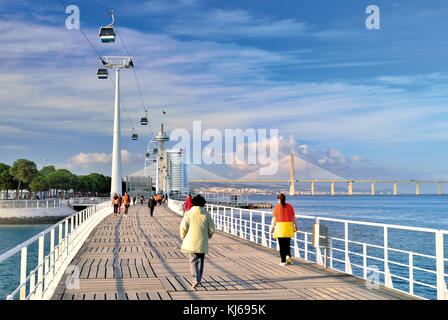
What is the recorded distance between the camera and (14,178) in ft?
351

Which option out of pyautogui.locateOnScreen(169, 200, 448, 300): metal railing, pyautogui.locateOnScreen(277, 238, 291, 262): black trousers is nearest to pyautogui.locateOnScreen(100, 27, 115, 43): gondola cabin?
pyautogui.locateOnScreen(169, 200, 448, 300): metal railing

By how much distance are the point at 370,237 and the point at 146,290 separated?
51.8 m

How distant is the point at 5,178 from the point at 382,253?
286 ft

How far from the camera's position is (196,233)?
9688 mm

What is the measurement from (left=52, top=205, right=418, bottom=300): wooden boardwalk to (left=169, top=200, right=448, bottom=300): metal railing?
536mm

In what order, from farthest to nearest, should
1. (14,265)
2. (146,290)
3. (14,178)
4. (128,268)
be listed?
(14,178), (14,265), (128,268), (146,290)

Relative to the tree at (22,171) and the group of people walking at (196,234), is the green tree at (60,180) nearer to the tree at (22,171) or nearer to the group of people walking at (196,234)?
the tree at (22,171)

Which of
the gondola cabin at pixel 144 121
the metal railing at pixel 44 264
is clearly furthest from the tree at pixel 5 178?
the metal railing at pixel 44 264

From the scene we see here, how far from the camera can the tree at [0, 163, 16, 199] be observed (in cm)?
10619

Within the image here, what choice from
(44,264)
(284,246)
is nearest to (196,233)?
(284,246)

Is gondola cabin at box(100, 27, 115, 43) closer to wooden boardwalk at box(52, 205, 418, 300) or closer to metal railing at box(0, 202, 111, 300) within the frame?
metal railing at box(0, 202, 111, 300)

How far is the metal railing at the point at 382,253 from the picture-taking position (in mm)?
9305
